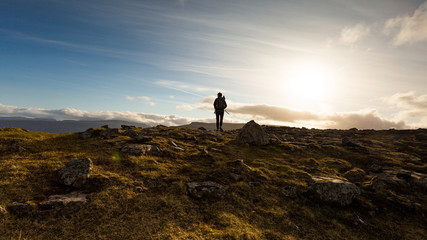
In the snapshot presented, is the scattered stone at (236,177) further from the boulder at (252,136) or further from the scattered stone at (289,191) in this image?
the boulder at (252,136)

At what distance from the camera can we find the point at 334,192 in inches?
528

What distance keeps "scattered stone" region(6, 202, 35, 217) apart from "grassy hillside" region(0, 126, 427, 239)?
26 centimetres

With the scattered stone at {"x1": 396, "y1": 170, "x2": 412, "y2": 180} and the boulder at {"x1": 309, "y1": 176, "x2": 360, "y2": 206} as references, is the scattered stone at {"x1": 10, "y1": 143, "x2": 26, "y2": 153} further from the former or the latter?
the scattered stone at {"x1": 396, "y1": 170, "x2": 412, "y2": 180}

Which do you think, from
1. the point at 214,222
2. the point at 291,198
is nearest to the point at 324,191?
the point at 291,198

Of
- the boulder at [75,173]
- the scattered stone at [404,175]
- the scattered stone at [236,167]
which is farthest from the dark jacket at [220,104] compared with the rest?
the boulder at [75,173]

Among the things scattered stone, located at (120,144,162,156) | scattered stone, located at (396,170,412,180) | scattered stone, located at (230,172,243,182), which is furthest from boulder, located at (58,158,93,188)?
scattered stone, located at (396,170,412,180)

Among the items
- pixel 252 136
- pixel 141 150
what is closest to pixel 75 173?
pixel 141 150

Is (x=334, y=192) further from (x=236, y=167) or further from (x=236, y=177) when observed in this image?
(x=236, y=167)

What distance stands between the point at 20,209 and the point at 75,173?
2984 mm

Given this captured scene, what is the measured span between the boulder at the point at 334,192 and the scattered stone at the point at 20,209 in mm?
16722

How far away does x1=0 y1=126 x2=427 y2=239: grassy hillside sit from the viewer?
8.73m

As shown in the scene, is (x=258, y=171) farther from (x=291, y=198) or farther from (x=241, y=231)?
(x=241, y=231)

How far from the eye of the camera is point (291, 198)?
14000mm

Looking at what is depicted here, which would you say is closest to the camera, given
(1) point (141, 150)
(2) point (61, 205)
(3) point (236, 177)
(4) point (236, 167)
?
(2) point (61, 205)
